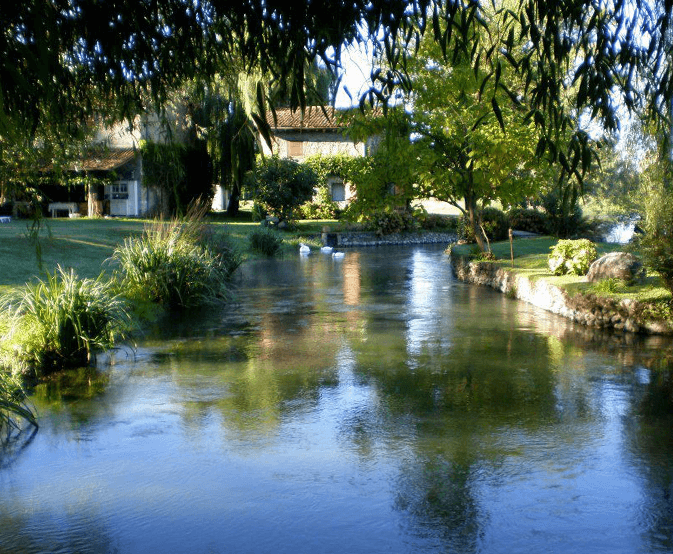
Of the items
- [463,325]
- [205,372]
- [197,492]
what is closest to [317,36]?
[197,492]

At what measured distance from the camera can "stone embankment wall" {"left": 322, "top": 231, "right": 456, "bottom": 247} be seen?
41.2 m

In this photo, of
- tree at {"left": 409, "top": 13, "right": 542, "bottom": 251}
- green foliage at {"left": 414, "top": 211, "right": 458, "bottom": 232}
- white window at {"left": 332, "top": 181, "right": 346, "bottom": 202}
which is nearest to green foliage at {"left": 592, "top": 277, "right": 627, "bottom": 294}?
tree at {"left": 409, "top": 13, "right": 542, "bottom": 251}

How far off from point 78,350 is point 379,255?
79.0ft

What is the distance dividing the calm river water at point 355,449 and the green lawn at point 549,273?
1.21 m

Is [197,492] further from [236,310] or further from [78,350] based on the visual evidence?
[236,310]

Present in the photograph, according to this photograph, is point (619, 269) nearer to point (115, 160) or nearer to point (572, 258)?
point (572, 258)

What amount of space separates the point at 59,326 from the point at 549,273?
1198cm

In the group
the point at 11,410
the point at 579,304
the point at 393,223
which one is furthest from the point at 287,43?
the point at 393,223

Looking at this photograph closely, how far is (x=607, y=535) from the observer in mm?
5695

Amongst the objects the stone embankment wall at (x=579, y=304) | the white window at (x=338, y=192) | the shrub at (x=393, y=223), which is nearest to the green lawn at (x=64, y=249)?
the shrub at (x=393, y=223)

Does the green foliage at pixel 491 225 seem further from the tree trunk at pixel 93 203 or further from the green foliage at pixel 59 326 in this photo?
the green foliage at pixel 59 326

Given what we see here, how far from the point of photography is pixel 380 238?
4284 centimetres

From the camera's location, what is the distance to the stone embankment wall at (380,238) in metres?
41.2

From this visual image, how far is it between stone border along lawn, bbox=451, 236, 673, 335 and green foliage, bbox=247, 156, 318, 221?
20.4 metres
